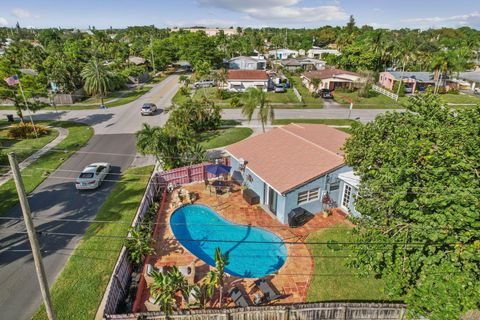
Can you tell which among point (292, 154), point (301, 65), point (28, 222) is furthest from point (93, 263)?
point (301, 65)

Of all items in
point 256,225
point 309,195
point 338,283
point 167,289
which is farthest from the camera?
point 309,195

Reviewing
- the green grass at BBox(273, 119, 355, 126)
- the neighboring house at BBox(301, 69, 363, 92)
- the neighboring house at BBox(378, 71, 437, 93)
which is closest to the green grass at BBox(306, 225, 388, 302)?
the green grass at BBox(273, 119, 355, 126)

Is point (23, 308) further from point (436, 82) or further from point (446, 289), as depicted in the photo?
point (436, 82)

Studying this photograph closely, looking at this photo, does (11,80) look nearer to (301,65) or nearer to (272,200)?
(272,200)

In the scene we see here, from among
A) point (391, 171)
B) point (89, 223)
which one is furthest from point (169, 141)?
point (391, 171)

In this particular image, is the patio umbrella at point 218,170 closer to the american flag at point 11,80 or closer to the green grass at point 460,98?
the american flag at point 11,80
